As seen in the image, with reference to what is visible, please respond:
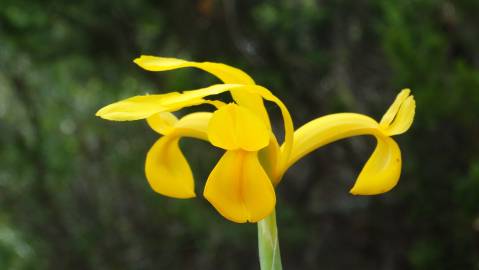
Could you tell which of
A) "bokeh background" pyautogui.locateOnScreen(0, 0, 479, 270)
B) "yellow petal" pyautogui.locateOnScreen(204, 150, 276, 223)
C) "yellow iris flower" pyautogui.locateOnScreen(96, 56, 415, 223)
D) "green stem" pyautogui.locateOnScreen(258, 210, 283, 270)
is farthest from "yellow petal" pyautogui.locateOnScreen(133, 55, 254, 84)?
"bokeh background" pyautogui.locateOnScreen(0, 0, 479, 270)

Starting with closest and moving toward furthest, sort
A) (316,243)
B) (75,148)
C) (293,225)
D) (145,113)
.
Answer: (145,113) → (293,225) → (316,243) → (75,148)

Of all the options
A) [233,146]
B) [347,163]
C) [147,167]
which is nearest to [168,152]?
[147,167]

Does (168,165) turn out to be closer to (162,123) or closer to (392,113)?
(162,123)

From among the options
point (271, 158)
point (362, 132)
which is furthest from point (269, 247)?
point (362, 132)

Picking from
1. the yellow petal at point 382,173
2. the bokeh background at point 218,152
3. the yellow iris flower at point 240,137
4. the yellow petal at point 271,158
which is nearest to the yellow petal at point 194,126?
the yellow iris flower at point 240,137

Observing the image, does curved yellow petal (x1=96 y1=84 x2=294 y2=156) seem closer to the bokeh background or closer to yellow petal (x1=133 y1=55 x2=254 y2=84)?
yellow petal (x1=133 y1=55 x2=254 y2=84)

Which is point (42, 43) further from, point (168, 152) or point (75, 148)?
point (168, 152)
